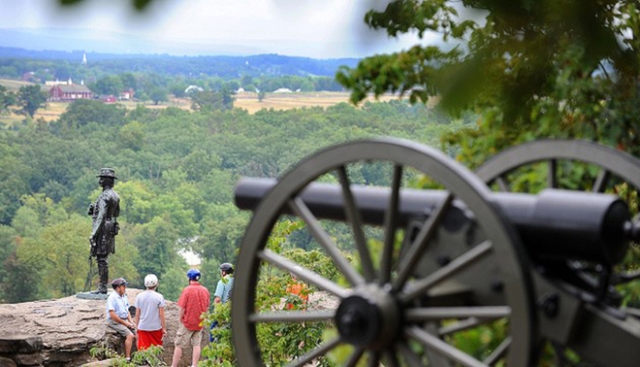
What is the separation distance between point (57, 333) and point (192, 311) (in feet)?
13.7

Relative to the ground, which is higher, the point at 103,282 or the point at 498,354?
the point at 498,354

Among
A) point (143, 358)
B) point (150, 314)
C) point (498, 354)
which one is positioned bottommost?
point (143, 358)

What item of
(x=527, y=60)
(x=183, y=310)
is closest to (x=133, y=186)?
(x=183, y=310)

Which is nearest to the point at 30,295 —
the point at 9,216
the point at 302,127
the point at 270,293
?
the point at 9,216

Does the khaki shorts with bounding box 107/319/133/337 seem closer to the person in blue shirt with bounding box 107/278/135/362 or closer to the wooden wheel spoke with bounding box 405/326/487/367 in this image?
the person in blue shirt with bounding box 107/278/135/362

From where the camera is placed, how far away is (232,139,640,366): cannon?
299cm

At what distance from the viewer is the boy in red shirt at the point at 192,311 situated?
8.65 meters

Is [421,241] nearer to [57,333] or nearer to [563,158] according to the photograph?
[563,158]

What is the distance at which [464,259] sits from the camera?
3.05 m

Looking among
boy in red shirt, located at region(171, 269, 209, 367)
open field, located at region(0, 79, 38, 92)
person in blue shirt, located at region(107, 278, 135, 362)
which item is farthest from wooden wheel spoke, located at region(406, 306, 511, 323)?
person in blue shirt, located at region(107, 278, 135, 362)

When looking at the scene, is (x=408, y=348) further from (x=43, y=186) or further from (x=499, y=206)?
(x=43, y=186)

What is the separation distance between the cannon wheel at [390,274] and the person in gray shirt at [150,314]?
5415mm

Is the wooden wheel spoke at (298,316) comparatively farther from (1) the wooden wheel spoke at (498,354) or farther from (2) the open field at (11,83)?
(2) the open field at (11,83)

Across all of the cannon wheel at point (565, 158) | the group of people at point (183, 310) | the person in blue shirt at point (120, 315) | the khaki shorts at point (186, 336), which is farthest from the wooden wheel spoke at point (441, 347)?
the person in blue shirt at point (120, 315)
